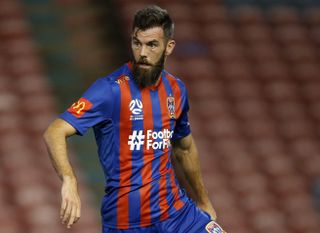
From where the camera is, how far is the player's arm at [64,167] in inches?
140

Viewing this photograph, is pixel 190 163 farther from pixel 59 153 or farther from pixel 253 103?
pixel 253 103

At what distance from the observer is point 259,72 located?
29.3 ft

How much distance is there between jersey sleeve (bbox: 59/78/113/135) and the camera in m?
3.81

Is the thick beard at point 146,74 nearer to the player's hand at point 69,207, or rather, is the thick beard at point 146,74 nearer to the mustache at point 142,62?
the mustache at point 142,62

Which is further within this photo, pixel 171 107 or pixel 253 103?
pixel 253 103

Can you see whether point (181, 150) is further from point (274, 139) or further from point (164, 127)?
point (274, 139)

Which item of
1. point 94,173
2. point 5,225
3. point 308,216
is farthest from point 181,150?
point 308,216

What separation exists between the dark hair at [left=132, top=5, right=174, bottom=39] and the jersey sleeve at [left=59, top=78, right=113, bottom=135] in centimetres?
32

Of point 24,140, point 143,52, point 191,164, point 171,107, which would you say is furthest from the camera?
point 24,140

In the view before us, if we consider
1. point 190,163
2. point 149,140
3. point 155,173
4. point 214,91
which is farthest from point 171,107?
point 214,91

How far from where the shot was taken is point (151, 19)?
3.96 m

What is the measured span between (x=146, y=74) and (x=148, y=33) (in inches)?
7.8

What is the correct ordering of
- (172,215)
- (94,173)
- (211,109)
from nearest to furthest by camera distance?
(172,215), (94,173), (211,109)

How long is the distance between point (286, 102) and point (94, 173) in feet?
7.68
